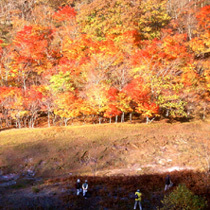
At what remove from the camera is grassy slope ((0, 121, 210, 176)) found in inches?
940

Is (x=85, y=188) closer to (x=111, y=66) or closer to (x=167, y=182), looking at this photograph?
(x=167, y=182)

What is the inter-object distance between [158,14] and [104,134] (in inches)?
1628

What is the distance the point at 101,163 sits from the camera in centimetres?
2520

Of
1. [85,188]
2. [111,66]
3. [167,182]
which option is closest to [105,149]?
[85,188]

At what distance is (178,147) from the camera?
2819 centimetres

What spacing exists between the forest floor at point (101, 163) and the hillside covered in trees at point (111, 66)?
5.42 metres

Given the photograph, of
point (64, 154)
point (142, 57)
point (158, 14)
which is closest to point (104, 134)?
point (64, 154)

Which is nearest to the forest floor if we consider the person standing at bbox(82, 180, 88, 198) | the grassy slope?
the grassy slope

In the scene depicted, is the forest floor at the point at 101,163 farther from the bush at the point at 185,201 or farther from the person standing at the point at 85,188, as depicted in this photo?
the bush at the point at 185,201

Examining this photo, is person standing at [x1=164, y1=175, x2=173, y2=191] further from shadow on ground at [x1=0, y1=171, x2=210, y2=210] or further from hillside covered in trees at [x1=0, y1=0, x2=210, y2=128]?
hillside covered in trees at [x1=0, y1=0, x2=210, y2=128]

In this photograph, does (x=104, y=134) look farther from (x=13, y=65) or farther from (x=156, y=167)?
(x=13, y=65)

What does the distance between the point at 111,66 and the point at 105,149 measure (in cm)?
2397

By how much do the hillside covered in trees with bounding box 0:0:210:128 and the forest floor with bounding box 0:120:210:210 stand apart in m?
5.42

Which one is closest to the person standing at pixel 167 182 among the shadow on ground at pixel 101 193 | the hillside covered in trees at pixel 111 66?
the shadow on ground at pixel 101 193
